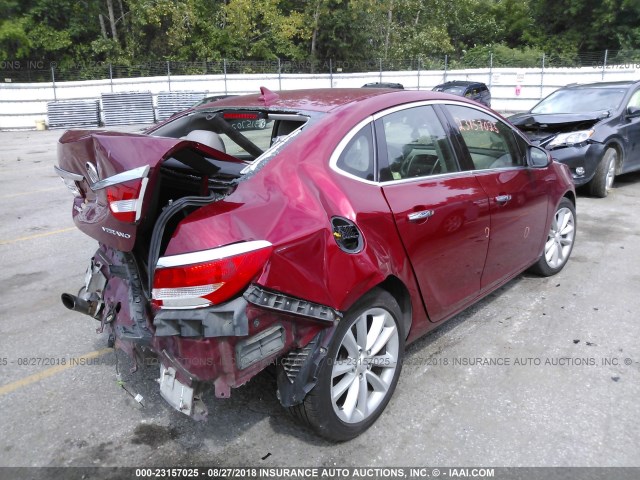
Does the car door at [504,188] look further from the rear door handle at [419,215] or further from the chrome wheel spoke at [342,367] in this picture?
the chrome wheel spoke at [342,367]

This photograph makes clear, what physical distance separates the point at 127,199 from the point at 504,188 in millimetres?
2621

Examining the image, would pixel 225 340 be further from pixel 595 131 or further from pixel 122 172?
pixel 595 131

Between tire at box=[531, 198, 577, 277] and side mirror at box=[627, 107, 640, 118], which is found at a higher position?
side mirror at box=[627, 107, 640, 118]

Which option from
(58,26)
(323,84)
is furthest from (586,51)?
(58,26)

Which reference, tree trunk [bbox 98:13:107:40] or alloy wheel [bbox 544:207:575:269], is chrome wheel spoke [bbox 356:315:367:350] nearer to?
alloy wheel [bbox 544:207:575:269]

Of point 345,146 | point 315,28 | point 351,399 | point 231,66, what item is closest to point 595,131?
point 345,146

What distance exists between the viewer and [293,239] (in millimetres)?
2410

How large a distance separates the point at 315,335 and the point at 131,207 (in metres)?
1.03

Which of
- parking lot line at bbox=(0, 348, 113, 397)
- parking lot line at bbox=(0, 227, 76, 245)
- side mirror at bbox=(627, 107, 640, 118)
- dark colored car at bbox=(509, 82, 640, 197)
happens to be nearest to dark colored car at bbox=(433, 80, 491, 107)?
dark colored car at bbox=(509, 82, 640, 197)

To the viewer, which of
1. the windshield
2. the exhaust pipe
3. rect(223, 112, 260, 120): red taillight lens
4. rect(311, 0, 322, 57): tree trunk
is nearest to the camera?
the exhaust pipe

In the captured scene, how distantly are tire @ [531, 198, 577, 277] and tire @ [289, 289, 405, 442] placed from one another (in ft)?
7.95

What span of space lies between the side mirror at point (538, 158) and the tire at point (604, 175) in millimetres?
4055

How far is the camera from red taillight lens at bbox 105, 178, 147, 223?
2.34m

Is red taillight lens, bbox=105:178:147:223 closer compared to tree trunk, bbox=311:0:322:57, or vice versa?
red taillight lens, bbox=105:178:147:223
